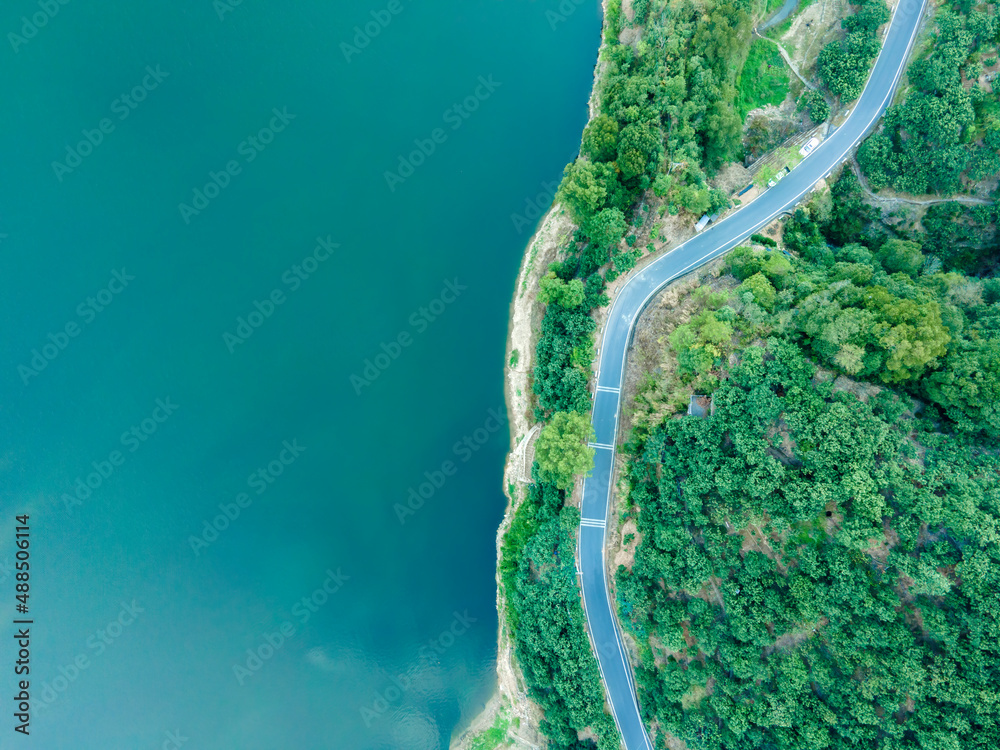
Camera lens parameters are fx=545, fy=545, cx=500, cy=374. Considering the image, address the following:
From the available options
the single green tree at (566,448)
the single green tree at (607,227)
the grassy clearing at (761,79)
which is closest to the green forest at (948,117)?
the grassy clearing at (761,79)

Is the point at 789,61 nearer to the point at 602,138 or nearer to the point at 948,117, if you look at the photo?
the point at 948,117

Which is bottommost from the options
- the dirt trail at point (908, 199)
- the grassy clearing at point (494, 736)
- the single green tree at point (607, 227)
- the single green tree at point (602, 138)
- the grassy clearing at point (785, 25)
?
the grassy clearing at point (494, 736)

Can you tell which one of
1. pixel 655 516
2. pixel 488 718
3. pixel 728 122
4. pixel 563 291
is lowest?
pixel 488 718

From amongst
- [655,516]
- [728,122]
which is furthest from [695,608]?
[728,122]

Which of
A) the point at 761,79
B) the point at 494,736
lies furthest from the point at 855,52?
the point at 494,736

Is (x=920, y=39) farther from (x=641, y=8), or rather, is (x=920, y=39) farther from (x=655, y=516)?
(x=655, y=516)

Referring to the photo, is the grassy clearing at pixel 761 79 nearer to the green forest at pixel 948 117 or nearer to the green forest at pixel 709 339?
the green forest at pixel 709 339
